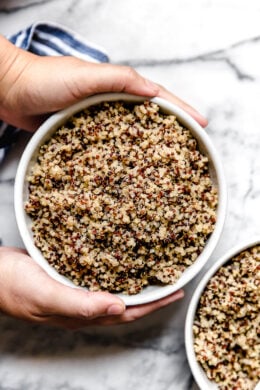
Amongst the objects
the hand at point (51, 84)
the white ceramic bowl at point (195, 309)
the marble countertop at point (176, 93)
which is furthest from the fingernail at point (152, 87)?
the white ceramic bowl at point (195, 309)

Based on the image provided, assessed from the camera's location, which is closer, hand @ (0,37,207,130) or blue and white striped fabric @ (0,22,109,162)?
hand @ (0,37,207,130)

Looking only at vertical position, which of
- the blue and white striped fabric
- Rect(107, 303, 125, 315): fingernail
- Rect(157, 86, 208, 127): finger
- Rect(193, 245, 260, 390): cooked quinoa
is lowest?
Rect(193, 245, 260, 390): cooked quinoa

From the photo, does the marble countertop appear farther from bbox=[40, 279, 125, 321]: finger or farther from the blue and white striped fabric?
bbox=[40, 279, 125, 321]: finger

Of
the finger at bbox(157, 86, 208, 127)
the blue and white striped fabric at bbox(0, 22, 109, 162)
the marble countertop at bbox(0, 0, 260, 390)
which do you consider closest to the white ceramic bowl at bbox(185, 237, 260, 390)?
the marble countertop at bbox(0, 0, 260, 390)

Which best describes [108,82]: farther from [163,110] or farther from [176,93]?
[176,93]

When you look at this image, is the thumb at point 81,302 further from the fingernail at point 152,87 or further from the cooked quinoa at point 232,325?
the fingernail at point 152,87

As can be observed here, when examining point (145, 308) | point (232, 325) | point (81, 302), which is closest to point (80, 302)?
point (81, 302)
